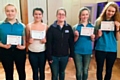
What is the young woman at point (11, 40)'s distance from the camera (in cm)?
205

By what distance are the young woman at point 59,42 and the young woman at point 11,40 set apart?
34 centimetres

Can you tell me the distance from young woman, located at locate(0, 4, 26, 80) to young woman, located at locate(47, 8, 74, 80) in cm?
34

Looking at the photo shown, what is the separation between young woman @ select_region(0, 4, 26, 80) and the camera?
6.72ft

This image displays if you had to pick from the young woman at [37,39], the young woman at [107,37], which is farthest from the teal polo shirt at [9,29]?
the young woman at [107,37]

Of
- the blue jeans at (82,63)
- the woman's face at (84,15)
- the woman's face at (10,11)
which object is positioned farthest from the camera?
the blue jeans at (82,63)

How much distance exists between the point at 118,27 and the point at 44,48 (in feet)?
3.17

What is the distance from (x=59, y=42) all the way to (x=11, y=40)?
58 cm

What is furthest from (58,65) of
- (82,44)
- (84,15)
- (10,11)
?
(10,11)

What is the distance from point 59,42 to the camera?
2.08 m

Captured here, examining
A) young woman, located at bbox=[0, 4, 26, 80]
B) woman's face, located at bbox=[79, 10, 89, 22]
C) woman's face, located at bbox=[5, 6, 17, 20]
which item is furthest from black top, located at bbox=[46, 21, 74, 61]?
woman's face, located at bbox=[5, 6, 17, 20]

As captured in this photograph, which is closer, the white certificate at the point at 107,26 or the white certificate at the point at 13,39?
the white certificate at the point at 13,39

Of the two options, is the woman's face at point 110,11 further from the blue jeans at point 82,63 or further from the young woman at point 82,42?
the blue jeans at point 82,63

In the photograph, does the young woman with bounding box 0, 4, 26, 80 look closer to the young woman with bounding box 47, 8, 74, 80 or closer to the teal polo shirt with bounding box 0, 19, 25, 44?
the teal polo shirt with bounding box 0, 19, 25, 44

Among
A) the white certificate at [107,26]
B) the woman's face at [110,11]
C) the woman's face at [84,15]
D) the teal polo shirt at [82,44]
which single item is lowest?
the teal polo shirt at [82,44]
